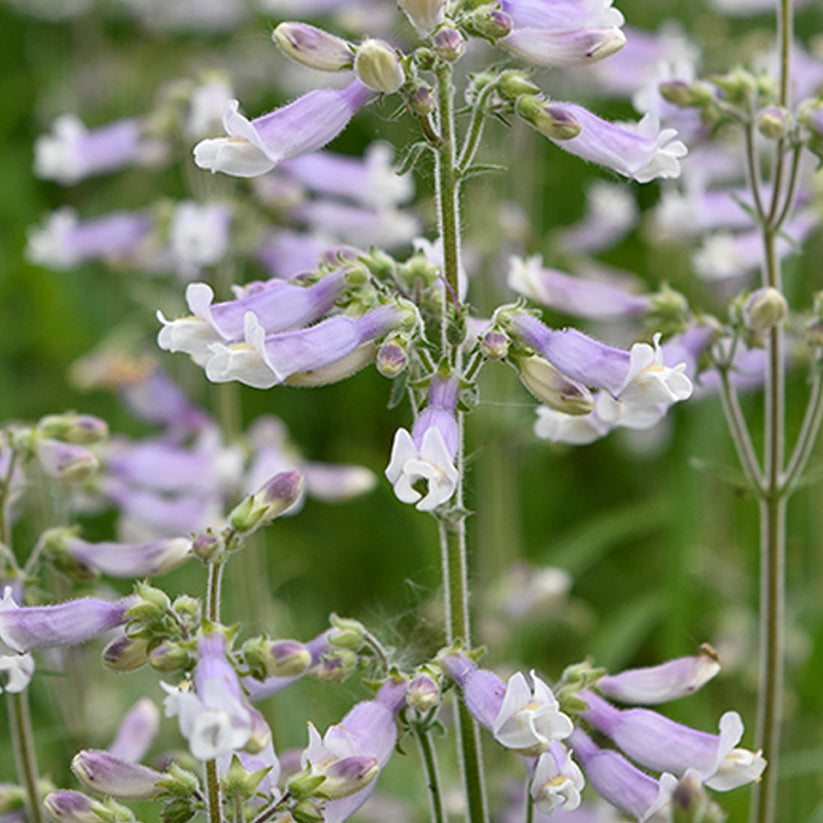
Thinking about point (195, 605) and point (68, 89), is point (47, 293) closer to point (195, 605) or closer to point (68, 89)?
point (68, 89)

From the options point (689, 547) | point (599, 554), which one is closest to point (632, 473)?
Answer: point (599, 554)

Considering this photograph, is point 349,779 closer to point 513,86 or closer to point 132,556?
point 132,556

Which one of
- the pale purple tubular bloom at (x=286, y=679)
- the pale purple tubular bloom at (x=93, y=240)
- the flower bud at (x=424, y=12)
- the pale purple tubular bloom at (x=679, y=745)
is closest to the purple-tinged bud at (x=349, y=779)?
the pale purple tubular bloom at (x=286, y=679)

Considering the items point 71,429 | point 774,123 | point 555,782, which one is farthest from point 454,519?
point 774,123

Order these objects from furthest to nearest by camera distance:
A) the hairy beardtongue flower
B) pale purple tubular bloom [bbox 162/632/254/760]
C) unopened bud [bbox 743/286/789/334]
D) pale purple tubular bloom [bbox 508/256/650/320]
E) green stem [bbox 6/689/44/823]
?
pale purple tubular bloom [bbox 508/256/650/320] < unopened bud [bbox 743/286/789/334] < green stem [bbox 6/689/44/823] < the hairy beardtongue flower < pale purple tubular bloom [bbox 162/632/254/760]

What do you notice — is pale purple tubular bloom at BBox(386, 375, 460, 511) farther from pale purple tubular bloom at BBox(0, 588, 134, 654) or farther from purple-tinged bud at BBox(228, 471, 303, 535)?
pale purple tubular bloom at BBox(0, 588, 134, 654)

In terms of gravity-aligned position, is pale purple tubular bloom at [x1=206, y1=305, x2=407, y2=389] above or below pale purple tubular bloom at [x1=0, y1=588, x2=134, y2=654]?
above

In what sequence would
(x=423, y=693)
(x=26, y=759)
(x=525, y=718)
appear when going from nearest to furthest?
(x=525, y=718), (x=423, y=693), (x=26, y=759)

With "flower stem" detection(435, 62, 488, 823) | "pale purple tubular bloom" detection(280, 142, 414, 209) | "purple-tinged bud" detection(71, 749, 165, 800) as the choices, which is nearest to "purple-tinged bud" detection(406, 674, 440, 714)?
"flower stem" detection(435, 62, 488, 823)
